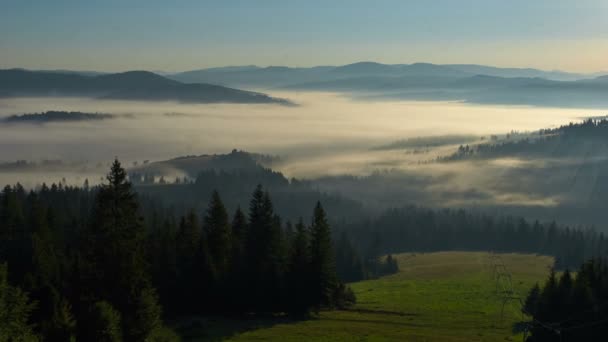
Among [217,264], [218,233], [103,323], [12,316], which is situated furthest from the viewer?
[218,233]

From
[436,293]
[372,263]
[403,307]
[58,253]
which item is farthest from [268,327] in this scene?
[372,263]

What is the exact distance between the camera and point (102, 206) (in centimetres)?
3788

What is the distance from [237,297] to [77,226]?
1753 inches

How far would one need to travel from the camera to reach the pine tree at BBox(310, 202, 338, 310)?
67.1 metres

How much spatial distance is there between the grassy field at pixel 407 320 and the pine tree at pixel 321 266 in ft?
6.73

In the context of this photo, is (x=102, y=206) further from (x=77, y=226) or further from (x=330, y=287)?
(x=77, y=226)

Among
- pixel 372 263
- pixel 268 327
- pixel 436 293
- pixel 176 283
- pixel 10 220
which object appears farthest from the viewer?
pixel 372 263

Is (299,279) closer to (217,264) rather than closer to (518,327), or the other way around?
(217,264)

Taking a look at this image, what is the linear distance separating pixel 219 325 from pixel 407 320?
1975cm

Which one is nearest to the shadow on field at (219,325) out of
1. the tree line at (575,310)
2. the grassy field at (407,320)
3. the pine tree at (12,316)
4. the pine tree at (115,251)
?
the grassy field at (407,320)

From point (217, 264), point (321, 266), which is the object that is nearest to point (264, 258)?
point (217, 264)

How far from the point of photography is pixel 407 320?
215 ft

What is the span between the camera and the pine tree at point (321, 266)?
220 feet

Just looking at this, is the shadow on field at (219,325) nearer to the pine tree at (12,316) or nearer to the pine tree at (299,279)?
the pine tree at (299,279)
